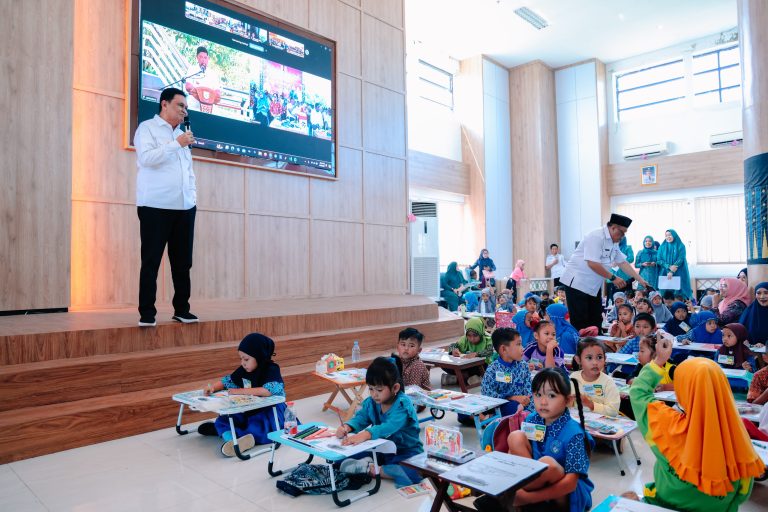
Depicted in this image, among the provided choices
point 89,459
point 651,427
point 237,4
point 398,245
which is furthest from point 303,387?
point 237,4

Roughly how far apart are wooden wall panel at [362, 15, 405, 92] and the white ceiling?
79.3 inches

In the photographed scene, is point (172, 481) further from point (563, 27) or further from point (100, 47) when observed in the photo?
point (563, 27)

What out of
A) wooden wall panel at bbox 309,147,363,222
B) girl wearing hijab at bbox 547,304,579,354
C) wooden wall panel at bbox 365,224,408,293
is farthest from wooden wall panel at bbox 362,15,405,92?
girl wearing hijab at bbox 547,304,579,354

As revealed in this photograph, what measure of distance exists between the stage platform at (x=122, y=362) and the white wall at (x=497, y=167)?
7.89 m

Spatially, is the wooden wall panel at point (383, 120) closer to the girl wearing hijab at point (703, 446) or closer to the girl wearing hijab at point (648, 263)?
the girl wearing hijab at point (648, 263)

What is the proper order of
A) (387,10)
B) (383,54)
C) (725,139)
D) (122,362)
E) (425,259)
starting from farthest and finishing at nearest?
(725,139), (425,259), (387,10), (383,54), (122,362)

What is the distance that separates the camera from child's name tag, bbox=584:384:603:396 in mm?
3400

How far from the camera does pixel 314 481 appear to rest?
2.75 m

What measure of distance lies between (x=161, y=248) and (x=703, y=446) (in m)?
3.82

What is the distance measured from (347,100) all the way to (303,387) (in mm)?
4888

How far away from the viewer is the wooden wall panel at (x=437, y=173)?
37.6 ft

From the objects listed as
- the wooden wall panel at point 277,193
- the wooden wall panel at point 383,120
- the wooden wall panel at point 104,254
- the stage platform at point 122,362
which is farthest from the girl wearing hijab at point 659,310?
the wooden wall panel at point 104,254

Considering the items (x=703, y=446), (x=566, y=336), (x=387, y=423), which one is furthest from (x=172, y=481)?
(x=566, y=336)

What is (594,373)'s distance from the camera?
3.44 metres
